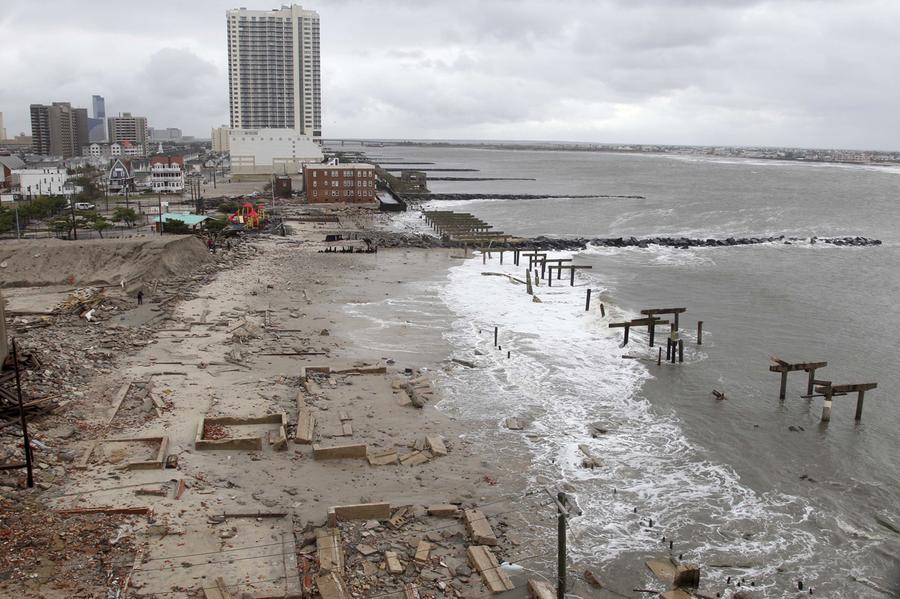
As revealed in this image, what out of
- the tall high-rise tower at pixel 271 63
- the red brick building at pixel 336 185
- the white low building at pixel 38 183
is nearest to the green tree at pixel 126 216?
the red brick building at pixel 336 185

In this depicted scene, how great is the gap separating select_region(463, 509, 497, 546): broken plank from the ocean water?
43.0 inches

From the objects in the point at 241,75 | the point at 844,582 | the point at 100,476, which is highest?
the point at 241,75

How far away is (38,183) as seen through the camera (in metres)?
89.6

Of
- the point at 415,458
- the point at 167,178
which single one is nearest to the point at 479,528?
the point at 415,458

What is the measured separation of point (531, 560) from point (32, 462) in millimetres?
10545

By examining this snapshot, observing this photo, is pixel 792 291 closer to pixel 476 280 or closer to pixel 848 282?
pixel 848 282

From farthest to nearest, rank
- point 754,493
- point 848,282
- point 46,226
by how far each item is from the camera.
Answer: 1. point 46,226
2. point 848,282
3. point 754,493

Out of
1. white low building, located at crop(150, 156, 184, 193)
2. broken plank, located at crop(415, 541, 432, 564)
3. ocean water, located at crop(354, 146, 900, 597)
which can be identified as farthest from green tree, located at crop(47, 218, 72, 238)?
white low building, located at crop(150, 156, 184, 193)

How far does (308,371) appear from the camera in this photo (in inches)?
941

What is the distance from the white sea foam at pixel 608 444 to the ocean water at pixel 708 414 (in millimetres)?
59

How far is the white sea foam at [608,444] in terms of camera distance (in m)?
15.3

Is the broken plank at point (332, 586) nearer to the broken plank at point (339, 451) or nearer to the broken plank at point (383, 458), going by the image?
the broken plank at point (383, 458)

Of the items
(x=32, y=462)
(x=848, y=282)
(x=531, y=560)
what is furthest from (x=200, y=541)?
(x=848, y=282)

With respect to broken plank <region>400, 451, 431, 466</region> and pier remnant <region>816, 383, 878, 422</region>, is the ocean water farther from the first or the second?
broken plank <region>400, 451, 431, 466</region>
